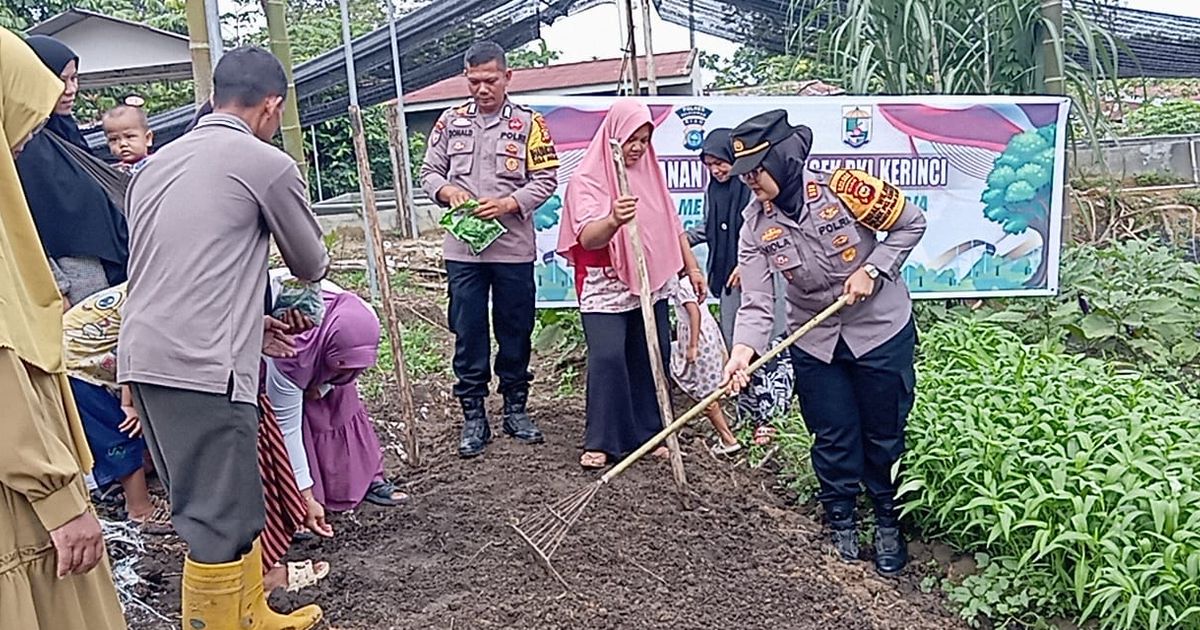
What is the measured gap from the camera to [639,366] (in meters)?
3.92

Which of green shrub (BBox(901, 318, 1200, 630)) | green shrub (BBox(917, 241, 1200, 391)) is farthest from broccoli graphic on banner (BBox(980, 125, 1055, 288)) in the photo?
green shrub (BBox(901, 318, 1200, 630))

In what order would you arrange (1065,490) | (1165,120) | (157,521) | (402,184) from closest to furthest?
(1065,490) → (157,521) → (402,184) → (1165,120)

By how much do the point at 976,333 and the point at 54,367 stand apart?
3725mm

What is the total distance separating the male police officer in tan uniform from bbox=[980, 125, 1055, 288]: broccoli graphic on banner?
2252 millimetres

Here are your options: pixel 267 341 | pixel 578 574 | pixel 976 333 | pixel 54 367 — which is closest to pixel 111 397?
pixel 267 341

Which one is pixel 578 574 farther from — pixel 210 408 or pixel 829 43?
pixel 829 43

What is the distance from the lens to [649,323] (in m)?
3.54

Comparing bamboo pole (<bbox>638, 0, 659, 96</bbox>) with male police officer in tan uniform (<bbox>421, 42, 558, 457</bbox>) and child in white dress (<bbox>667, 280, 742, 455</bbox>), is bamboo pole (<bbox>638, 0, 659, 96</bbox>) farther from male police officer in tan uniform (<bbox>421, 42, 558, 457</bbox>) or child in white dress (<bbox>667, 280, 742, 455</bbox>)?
child in white dress (<bbox>667, 280, 742, 455</bbox>)

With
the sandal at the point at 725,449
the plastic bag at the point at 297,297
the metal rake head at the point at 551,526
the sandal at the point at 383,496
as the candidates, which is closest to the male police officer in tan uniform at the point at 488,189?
the sandal at the point at 383,496

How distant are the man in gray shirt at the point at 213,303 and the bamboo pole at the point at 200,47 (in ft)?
4.93

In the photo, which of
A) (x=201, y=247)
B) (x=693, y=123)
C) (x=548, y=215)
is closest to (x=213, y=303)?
(x=201, y=247)

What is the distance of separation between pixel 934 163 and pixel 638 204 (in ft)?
6.03

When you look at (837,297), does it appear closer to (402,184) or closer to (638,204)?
(638,204)

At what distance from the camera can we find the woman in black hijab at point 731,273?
13.4ft
